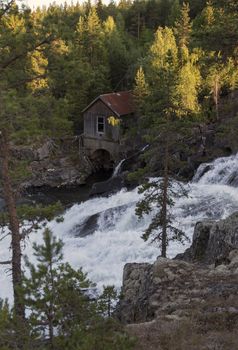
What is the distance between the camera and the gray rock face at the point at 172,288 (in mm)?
11320

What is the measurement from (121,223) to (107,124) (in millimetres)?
16122

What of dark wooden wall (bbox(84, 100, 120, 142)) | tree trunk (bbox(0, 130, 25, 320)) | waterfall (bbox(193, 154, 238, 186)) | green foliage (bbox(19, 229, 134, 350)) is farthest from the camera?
dark wooden wall (bbox(84, 100, 120, 142))

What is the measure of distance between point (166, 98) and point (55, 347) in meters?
11.6

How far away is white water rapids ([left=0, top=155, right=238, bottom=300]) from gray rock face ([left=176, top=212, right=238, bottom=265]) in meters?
3.23

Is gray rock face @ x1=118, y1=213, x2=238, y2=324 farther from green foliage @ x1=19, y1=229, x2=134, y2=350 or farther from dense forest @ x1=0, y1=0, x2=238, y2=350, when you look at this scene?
green foliage @ x1=19, y1=229, x2=134, y2=350

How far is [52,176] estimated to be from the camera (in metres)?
37.0

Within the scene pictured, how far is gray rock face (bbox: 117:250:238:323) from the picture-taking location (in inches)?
446

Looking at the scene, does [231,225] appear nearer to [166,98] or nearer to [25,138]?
[166,98]

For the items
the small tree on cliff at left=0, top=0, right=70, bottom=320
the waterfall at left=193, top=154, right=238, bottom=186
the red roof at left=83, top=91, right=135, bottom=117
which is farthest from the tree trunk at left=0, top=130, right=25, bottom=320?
the red roof at left=83, top=91, right=135, bottom=117

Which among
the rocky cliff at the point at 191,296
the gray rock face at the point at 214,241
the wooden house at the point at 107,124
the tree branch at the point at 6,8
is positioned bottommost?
the rocky cliff at the point at 191,296

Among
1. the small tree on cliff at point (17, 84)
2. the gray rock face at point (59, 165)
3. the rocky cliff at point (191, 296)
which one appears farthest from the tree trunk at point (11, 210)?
the gray rock face at point (59, 165)

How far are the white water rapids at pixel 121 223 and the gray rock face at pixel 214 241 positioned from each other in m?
3.23

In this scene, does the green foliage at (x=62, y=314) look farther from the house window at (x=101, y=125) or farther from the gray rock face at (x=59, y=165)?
the house window at (x=101, y=125)

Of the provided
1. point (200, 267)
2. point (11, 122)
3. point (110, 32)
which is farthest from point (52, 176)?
point (11, 122)
